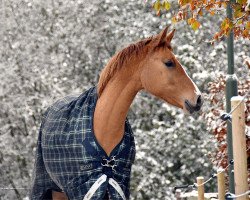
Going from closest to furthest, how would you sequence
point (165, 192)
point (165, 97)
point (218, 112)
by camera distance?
point (165, 97)
point (218, 112)
point (165, 192)

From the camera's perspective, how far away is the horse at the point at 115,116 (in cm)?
830

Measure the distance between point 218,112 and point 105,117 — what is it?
5.49 m

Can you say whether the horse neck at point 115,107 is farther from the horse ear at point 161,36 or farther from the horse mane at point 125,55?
the horse ear at point 161,36

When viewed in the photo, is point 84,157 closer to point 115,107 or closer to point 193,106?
point 115,107

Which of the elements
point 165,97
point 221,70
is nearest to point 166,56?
point 165,97

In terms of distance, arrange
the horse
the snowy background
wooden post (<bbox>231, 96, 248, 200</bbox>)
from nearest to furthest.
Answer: wooden post (<bbox>231, 96, 248, 200</bbox>) → the horse → the snowy background

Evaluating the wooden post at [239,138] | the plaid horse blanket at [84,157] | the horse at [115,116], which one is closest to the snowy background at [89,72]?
the plaid horse blanket at [84,157]

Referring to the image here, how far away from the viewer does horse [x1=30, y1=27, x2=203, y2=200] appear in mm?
8297

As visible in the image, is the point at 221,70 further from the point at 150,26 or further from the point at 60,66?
the point at 60,66

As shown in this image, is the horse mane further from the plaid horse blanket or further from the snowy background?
the snowy background

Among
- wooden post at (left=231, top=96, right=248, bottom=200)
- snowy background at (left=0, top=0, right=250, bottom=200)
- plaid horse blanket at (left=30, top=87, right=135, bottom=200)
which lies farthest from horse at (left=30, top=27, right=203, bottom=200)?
snowy background at (left=0, top=0, right=250, bottom=200)

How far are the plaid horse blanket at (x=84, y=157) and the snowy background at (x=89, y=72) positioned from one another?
12285 millimetres

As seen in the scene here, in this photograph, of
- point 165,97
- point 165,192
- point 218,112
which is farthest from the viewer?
point 165,192

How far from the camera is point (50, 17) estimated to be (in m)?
22.3
